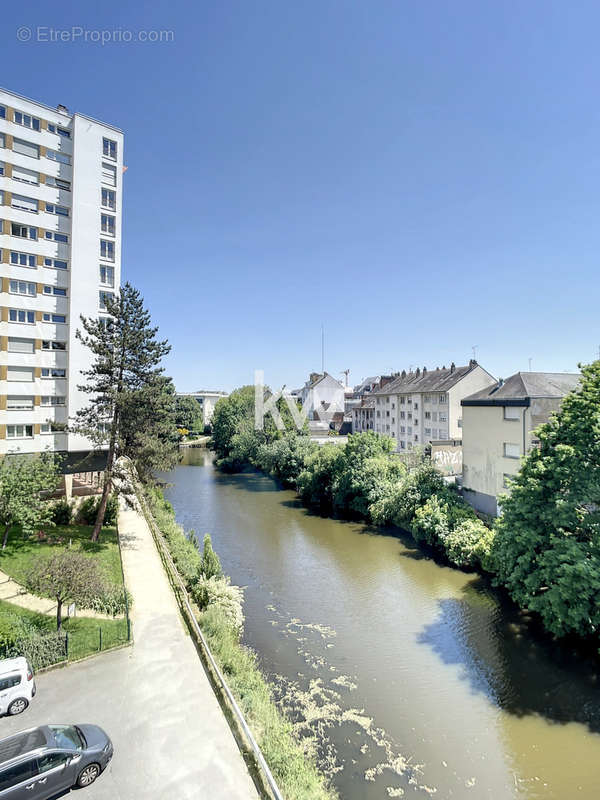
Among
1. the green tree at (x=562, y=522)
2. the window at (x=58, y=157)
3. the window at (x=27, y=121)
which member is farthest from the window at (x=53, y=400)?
the green tree at (x=562, y=522)

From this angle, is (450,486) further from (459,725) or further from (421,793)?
(421,793)

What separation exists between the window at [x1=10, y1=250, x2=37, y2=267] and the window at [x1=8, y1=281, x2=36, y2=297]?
1.07 metres

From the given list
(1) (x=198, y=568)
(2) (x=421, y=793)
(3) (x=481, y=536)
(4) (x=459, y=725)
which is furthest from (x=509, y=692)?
(1) (x=198, y=568)

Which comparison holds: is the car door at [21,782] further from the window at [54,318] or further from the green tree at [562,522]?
the window at [54,318]

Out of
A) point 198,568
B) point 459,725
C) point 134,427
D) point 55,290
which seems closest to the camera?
point 459,725

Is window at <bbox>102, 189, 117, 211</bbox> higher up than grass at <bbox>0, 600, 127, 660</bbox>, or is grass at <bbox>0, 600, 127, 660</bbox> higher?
window at <bbox>102, 189, 117, 211</bbox>

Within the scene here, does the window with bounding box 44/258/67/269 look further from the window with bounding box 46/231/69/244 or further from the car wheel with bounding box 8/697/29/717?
the car wheel with bounding box 8/697/29/717

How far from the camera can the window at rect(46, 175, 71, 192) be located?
25.1 m

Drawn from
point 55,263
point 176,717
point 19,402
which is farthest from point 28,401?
point 176,717

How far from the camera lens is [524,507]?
15.4 meters

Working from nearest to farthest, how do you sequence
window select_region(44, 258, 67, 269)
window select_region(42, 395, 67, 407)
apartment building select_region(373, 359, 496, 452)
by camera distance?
1. window select_region(44, 258, 67, 269)
2. window select_region(42, 395, 67, 407)
3. apartment building select_region(373, 359, 496, 452)

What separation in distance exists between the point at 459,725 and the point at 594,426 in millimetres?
10189

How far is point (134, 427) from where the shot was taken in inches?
870

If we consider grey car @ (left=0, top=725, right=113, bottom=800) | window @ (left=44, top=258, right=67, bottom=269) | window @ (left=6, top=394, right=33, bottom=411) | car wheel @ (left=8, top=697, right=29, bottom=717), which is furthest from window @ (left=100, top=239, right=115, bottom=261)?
grey car @ (left=0, top=725, right=113, bottom=800)
